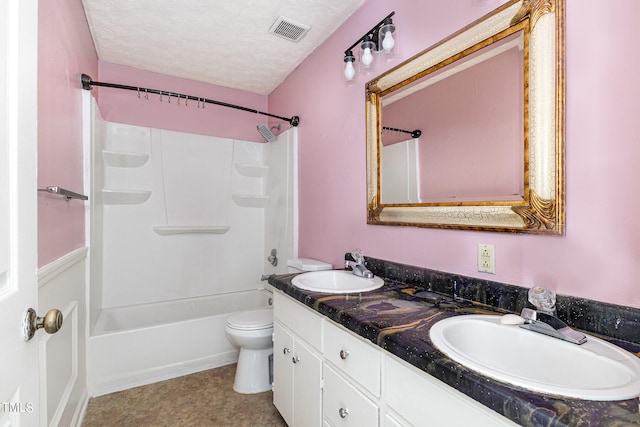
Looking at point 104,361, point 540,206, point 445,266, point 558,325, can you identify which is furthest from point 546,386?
point 104,361

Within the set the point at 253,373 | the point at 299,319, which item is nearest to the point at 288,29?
the point at 299,319

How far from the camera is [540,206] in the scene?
39.6 inches

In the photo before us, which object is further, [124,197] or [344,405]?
[124,197]

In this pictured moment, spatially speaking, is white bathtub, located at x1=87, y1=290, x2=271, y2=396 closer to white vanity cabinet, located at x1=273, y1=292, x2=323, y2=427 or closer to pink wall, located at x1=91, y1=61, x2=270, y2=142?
white vanity cabinet, located at x1=273, y1=292, x2=323, y2=427

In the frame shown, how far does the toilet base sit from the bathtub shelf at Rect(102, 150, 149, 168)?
1.84 m

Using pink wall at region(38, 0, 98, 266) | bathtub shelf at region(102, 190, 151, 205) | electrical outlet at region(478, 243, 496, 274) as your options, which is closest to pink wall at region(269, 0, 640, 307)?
electrical outlet at region(478, 243, 496, 274)

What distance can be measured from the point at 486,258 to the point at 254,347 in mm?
1560

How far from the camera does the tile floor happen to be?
1750 millimetres

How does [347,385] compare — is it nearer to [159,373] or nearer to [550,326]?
[550,326]

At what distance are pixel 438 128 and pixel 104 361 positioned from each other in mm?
2487

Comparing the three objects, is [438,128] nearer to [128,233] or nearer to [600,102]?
[600,102]

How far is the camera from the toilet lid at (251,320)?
6.61 feet

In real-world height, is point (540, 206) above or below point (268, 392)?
above

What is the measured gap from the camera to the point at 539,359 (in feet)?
2.82
